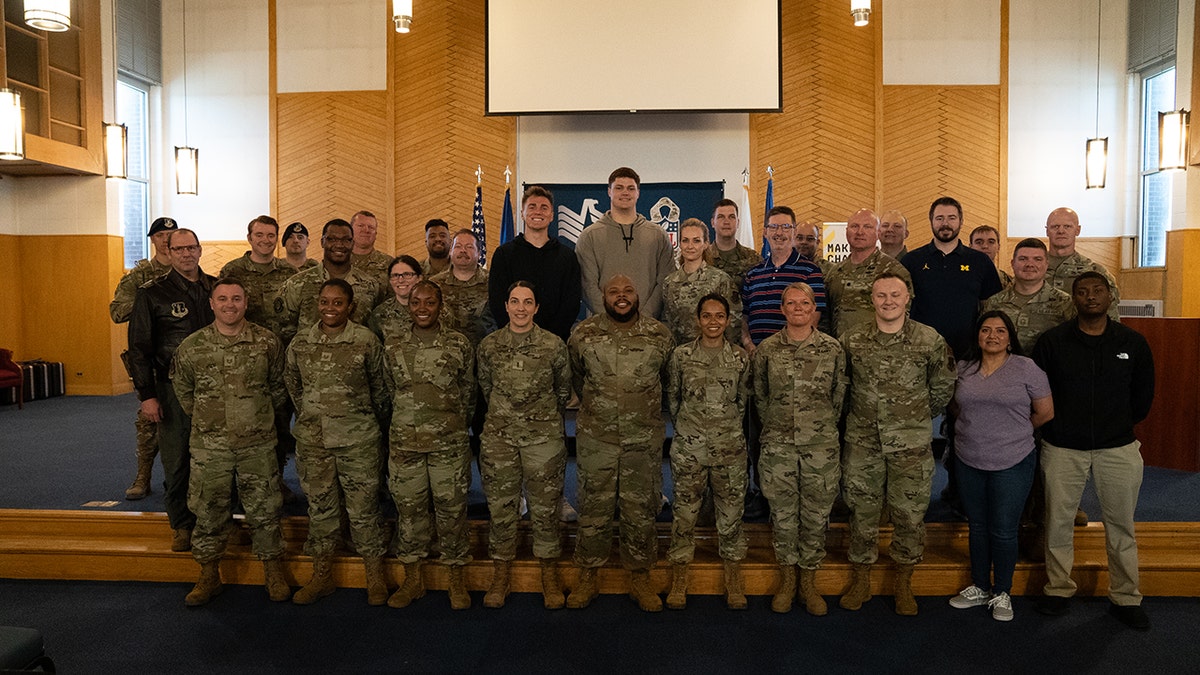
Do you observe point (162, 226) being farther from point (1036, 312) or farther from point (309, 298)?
point (1036, 312)

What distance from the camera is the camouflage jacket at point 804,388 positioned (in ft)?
12.1

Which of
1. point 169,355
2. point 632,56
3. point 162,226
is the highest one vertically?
point 632,56

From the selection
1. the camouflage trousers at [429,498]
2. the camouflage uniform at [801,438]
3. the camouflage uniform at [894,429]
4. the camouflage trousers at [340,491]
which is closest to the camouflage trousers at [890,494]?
the camouflage uniform at [894,429]

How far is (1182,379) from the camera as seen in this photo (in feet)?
19.5

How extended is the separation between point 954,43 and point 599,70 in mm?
Result: 4808

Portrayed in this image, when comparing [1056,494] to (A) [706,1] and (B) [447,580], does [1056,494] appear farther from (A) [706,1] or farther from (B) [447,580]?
(A) [706,1]

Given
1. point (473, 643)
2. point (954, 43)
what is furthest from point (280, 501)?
point (954, 43)

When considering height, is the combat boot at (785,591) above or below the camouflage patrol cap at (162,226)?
below

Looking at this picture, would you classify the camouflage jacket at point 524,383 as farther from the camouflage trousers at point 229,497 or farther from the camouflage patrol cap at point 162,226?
the camouflage patrol cap at point 162,226

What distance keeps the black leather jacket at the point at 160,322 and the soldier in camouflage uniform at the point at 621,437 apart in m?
2.21

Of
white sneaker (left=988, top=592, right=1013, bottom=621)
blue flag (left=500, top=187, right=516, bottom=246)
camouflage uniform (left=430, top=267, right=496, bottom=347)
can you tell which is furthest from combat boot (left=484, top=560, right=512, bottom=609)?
blue flag (left=500, top=187, right=516, bottom=246)

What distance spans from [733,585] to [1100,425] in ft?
6.23

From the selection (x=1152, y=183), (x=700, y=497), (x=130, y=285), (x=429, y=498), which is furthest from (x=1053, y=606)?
(x=1152, y=183)

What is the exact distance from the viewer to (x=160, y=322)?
167 inches
